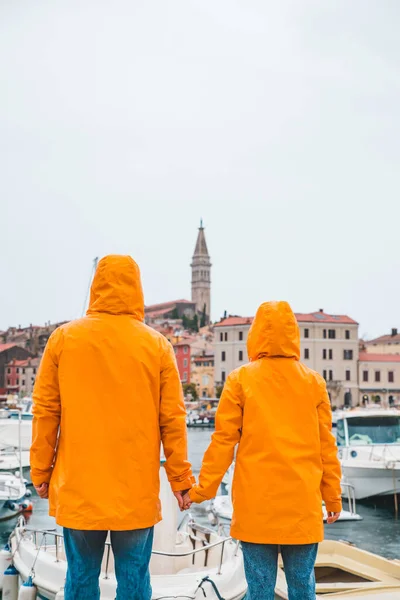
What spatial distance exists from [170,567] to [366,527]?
36.0 ft

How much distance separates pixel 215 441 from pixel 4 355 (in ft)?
326

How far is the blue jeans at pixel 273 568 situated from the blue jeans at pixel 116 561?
48 cm

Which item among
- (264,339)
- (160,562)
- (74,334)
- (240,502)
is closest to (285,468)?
(240,502)

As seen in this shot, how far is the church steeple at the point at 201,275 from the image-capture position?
517 ft

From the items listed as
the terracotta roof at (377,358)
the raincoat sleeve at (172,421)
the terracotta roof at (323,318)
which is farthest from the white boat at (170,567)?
the terracotta roof at (377,358)

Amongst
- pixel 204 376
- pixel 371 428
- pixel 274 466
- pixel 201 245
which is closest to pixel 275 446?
pixel 274 466

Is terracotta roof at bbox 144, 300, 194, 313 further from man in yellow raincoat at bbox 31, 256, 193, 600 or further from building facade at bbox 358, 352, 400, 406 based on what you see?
man in yellow raincoat at bbox 31, 256, 193, 600

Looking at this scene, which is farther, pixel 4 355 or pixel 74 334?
pixel 4 355

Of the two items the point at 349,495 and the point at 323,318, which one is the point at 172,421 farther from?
the point at 323,318

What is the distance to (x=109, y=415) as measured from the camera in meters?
3.12

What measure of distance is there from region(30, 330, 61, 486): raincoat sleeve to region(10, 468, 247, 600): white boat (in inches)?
63.2

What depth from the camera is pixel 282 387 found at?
3477 mm

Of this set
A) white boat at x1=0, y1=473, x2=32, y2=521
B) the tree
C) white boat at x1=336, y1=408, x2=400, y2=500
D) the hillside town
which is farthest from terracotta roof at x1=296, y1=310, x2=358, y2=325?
white boat at x1=0, y1=473, x2=32, y2=521

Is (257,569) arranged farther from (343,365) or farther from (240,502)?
(343,365)
